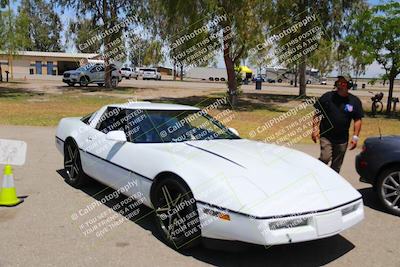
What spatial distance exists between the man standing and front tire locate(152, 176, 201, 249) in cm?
262

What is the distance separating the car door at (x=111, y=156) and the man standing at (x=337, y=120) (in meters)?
2.63

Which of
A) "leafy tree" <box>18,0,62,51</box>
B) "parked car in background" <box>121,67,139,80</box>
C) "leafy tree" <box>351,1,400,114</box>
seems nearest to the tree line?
"leafy tree" <box>351,1,400,114</box>

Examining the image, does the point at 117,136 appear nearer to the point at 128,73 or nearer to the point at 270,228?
the point at 270,228

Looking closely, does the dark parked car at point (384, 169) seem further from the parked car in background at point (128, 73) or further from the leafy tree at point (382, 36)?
the parked car in background at point (128, 73)

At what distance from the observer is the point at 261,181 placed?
3.97m

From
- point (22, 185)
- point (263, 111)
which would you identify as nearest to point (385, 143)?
point (22, 185)

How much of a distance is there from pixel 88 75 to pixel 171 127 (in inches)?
1112

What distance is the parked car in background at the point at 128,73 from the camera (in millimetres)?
58406

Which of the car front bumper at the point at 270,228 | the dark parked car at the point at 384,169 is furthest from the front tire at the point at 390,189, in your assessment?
the car front bumper at the point at 270,228

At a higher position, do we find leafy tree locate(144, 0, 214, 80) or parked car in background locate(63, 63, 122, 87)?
leafy tree locate(144, 0, 214, 80)

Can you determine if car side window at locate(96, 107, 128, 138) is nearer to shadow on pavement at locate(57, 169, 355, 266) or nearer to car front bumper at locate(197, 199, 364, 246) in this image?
shadow on pavement at locate(57, 169, 355, 266)

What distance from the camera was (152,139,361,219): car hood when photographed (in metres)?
3.72

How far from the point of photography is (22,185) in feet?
20.8

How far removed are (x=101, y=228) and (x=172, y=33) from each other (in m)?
16.6
